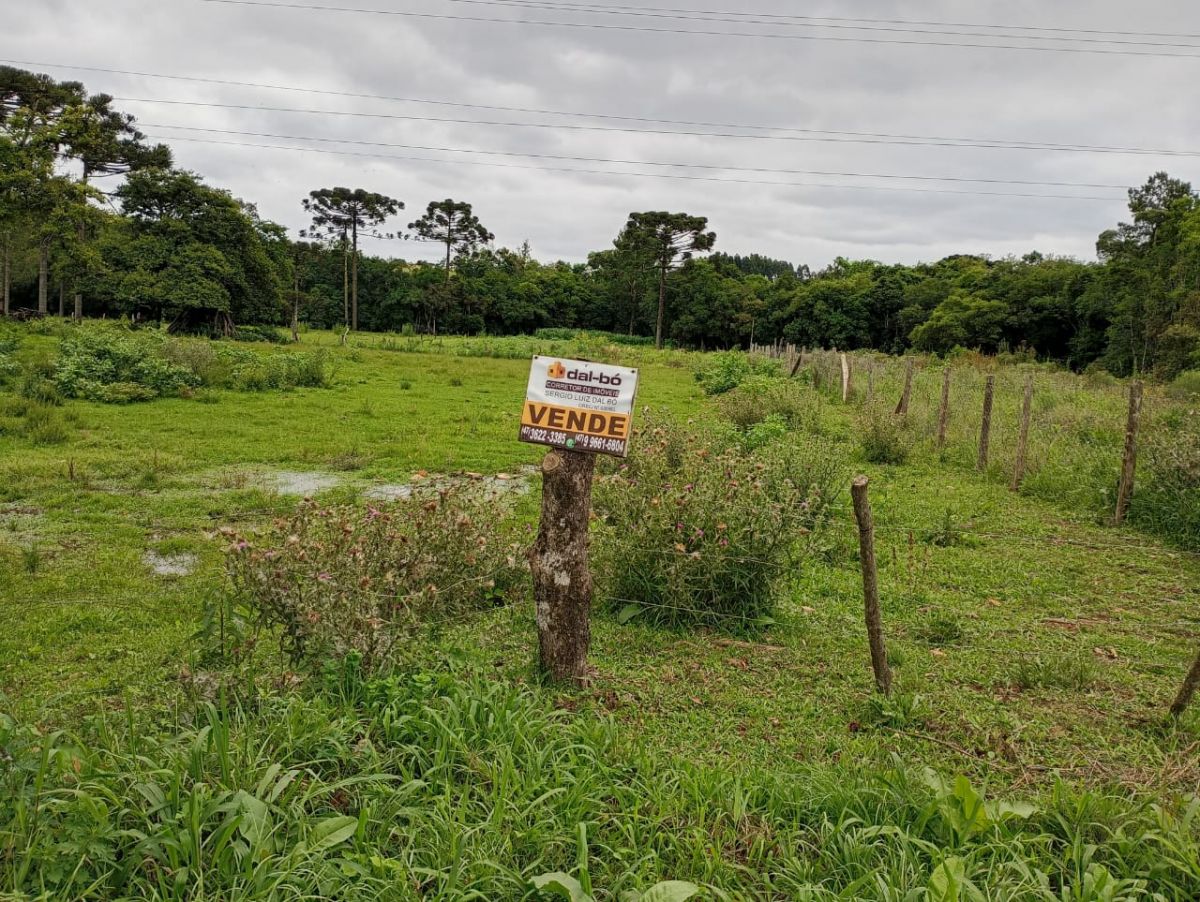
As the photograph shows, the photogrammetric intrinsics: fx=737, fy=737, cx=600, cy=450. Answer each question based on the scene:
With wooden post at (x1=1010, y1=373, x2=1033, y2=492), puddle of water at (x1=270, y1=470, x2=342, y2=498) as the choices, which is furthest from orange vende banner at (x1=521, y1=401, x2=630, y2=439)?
wooden post at (x1=1010, y1=373, x2=1033, y2=492)

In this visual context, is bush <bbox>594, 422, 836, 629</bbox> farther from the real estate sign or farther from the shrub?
the shrub

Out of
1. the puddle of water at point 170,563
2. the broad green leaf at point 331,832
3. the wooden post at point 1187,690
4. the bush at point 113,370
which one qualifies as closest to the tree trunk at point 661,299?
the bush at point 113,370

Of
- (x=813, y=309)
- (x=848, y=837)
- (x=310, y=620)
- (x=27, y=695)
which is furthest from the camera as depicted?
(x=813, y=309)

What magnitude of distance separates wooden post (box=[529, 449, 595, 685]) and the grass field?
0.22 metres

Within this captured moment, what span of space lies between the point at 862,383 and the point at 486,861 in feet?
69.5

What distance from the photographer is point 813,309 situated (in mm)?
65875

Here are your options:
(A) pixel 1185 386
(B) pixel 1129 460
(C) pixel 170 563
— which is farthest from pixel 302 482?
(A) pixel 1185 386

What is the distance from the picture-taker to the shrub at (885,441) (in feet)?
37.7

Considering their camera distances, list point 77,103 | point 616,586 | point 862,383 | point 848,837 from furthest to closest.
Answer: point 77,103
point 862,383
point 616,586
point 848,837

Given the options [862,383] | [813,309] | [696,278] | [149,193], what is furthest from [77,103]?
[813,309]

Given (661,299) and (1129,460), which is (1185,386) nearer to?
(1129,460)

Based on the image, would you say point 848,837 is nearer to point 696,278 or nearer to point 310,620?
point 310,620

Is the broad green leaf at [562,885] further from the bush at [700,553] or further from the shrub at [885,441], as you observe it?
the shrub at [885,441]

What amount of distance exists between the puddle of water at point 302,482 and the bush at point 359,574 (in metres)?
4.71
